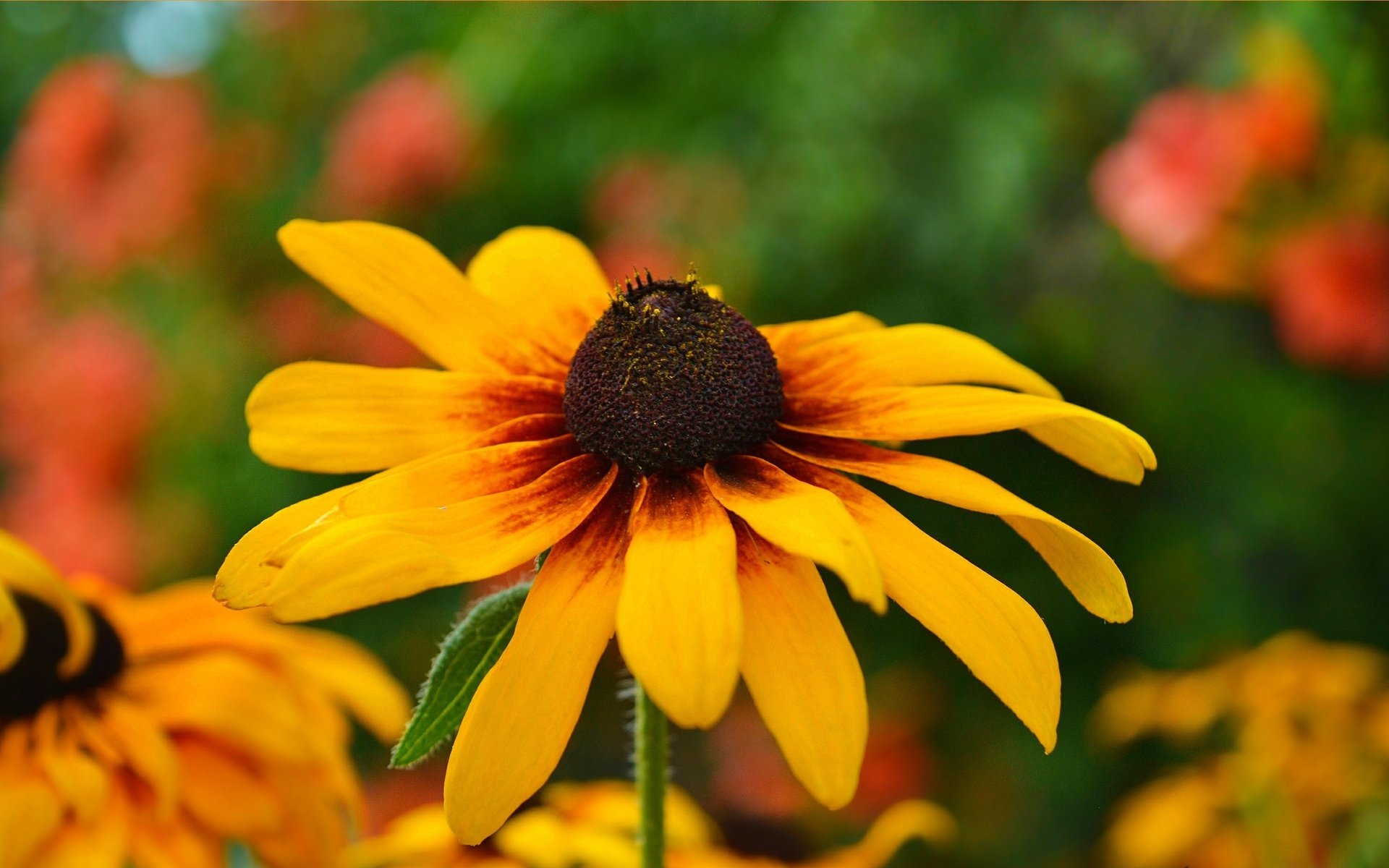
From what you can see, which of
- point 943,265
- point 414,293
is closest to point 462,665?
point 414,293

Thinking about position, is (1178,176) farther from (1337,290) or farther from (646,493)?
(646,493)

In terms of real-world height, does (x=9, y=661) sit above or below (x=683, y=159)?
below

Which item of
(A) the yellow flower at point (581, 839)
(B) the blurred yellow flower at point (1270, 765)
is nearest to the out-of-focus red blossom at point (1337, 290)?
(B) the blurred yellow flower at point (1270, 765)

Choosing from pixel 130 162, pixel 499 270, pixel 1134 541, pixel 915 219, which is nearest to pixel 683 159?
pixel 915 219

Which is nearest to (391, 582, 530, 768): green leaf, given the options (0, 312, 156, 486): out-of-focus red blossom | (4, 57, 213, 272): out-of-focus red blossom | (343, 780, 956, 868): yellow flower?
(343, 780, 956, 868): yellow flower

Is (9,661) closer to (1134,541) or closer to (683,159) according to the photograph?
(683,159)

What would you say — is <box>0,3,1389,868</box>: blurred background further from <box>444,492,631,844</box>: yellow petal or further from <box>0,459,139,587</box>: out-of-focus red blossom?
<box>444,492,631,844</box>: yellow petal
